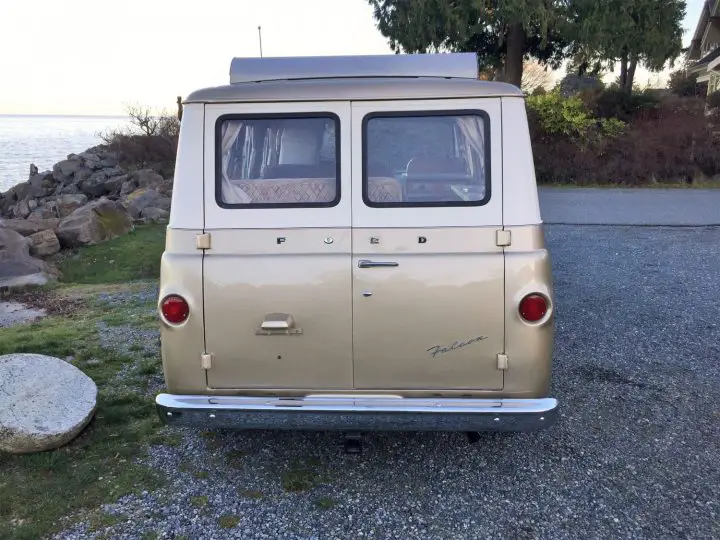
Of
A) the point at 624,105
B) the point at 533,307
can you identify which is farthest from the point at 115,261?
the point at 624,105

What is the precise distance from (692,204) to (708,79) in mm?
17062

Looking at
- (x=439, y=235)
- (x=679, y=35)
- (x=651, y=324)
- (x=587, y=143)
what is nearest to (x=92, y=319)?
(x=439, y=235)

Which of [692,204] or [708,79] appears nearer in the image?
[692,204]

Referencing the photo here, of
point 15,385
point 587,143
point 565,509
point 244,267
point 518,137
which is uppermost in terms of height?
point 587,143

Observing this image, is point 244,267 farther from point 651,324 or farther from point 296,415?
point 651,324

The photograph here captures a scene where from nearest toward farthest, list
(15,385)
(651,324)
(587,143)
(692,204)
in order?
(15,385) < (651,324) < (692,204) < (587,143)

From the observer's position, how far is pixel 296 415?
3.52m

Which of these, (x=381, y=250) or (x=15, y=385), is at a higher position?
(x=381, y=250)

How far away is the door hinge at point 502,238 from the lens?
11.3 ft

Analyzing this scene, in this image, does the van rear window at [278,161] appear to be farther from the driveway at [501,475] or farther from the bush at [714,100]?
the bush at [714,100]

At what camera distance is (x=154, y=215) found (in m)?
16.9

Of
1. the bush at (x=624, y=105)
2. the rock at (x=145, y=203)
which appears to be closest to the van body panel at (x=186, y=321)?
the rock at (x=145, y=203)

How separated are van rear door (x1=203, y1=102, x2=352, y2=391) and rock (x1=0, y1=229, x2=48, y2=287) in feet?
25.2

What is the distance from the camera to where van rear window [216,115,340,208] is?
360 centimetres
